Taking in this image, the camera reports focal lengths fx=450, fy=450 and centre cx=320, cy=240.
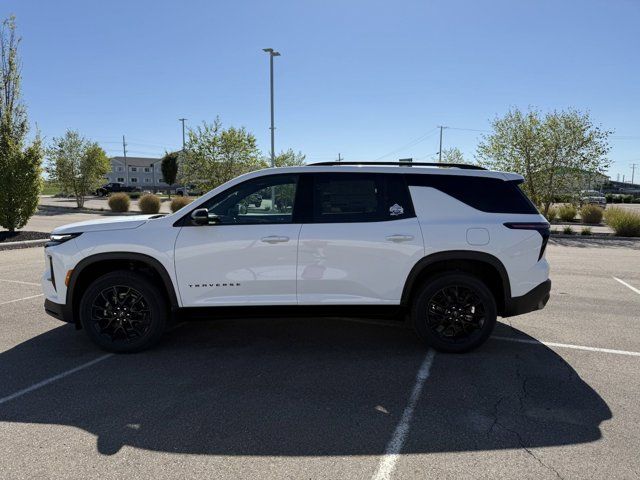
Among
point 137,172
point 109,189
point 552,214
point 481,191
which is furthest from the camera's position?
point 137,172

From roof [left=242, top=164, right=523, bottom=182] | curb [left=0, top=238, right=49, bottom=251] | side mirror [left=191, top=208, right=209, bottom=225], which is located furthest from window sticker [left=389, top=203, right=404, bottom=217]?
curb [left=0, top=238, right=49, bottom=251]

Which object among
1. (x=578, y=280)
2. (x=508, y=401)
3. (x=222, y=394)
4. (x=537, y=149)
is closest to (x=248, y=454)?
(x=222, y=394)

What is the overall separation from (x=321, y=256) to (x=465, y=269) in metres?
1.52

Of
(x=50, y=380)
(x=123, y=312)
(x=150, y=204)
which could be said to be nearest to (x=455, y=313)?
(x=123, y=312)

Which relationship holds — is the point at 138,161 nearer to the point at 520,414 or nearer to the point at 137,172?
the point at 137,172

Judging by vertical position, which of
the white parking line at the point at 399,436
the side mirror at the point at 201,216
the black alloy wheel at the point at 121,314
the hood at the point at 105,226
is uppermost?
the side mirror at the point at 201,216

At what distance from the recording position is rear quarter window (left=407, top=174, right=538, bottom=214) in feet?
14.8

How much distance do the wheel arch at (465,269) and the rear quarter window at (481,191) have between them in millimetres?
505

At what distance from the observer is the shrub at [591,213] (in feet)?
74.8

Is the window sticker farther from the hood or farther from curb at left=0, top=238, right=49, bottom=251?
curb at left=0, top=238, right=49, bottom=251

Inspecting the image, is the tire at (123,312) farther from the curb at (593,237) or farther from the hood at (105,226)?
the curb at (593,237)

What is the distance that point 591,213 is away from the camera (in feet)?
75.3

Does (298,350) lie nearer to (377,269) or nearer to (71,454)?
(377,269)

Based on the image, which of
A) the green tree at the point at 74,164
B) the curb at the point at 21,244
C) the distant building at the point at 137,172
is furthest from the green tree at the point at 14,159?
the distant building at the point at 137,172
